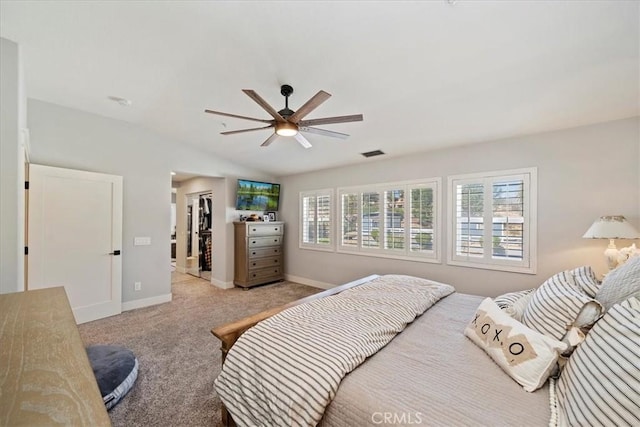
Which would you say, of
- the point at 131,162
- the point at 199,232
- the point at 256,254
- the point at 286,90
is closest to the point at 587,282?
the point at 286,90

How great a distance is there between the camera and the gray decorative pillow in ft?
4.05

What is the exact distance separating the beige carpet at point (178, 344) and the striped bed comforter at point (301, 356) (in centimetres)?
69

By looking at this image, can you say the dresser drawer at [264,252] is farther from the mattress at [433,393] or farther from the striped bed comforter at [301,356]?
the mattress at [433,393]

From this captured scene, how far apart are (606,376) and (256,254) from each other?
16.3ft

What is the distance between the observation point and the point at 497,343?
53.2 inches

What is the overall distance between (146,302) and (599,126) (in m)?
6.41

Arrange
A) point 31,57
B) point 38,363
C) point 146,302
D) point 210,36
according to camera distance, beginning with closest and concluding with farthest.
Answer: point 38,363 → point 210,36 → point 31,57 → point 146,302

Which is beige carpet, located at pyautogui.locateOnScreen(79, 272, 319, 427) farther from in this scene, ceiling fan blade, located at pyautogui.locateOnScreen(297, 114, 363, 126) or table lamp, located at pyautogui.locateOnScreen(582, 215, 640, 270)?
table lamp, located at pyautogui.locateOnScreen(582, 215, 640, 270)

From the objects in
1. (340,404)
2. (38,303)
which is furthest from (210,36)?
(340,404)

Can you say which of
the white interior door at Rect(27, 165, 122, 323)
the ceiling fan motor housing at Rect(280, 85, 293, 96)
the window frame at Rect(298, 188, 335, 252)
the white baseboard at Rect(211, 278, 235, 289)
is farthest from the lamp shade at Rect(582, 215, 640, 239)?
the white interior door at Rect(27, 165, 122, 323)

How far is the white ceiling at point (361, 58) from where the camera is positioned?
1.85 metres

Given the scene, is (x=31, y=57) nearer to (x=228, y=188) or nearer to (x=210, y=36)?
(x=210, y=36)

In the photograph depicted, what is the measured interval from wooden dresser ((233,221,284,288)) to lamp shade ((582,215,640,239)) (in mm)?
4829
